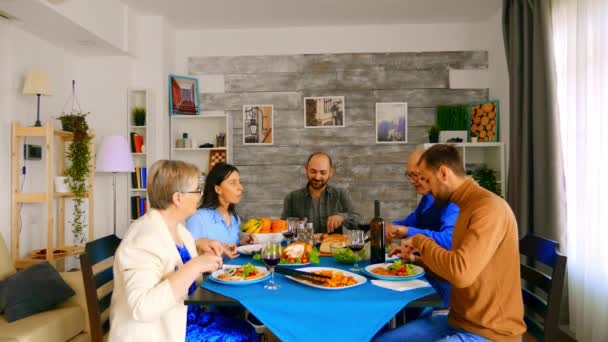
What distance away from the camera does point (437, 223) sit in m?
2.72

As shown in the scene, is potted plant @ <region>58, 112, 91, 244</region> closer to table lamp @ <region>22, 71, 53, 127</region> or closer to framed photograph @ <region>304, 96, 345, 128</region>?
table lamp @ <region>22, 71, 53, 127</region>

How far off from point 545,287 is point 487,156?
325cm

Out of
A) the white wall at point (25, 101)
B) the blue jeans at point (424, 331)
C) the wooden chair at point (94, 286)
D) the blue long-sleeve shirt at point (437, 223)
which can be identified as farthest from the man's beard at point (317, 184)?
the white wall at point (25, 101)

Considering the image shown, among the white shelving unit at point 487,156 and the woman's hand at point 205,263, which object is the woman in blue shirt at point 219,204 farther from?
the white shelving unit at point 487,156

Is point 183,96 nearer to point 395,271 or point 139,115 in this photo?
point 139,115

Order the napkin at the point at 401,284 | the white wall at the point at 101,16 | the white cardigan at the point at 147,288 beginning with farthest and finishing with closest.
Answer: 1. the white wall at the point at 101,16
2. the napkin at the point at 401,284
3. the white cardigan at the point at 147,288

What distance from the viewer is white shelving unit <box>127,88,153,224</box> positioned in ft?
15.5

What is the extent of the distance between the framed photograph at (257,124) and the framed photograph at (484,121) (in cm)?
216

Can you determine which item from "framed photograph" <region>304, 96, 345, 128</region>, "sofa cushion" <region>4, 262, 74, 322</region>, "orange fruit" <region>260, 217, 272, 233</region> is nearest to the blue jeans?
"orange fruit" <region>260, 217, 272, 233</region>

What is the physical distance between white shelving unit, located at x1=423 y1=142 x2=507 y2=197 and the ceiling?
1377 millimetres

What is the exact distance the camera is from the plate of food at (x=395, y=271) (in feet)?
5.94


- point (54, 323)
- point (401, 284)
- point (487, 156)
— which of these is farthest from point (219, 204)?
point (487, 156)

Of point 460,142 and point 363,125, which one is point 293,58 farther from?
point 460,142

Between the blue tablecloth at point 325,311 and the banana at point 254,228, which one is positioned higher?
the banana at point 254,228
